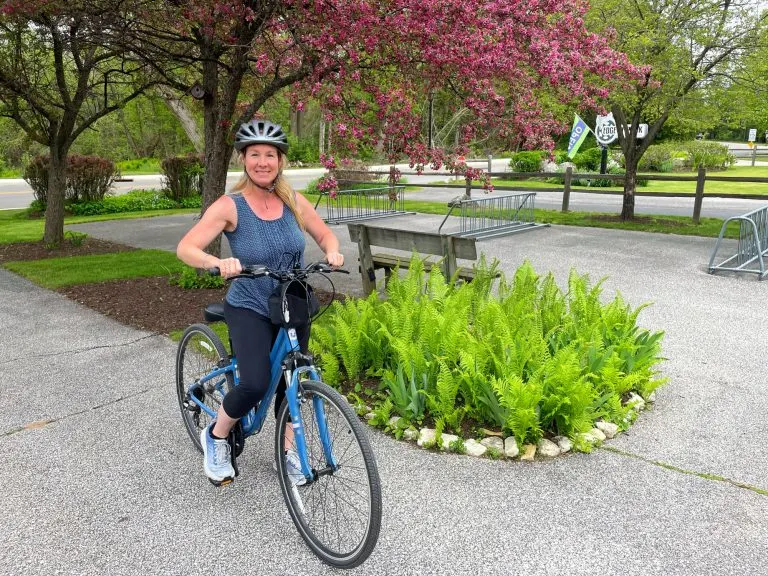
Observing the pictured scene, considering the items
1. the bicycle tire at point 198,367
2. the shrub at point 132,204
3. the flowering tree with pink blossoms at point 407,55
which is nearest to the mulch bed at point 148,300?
the flowering tree with pink blossoms at point 407,55

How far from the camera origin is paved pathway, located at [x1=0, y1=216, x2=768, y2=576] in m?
3.02

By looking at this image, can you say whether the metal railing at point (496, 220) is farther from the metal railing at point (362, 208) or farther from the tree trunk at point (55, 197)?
the tree trunk at point (55, 197)

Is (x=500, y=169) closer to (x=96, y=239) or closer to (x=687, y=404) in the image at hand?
(x=96, y=239)

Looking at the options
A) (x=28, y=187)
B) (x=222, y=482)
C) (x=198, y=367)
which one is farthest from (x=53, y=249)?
(x=28, y=187)

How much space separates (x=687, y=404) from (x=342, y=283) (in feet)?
17.0

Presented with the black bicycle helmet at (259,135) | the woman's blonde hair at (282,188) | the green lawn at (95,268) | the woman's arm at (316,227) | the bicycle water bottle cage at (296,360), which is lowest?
the green lawn at (95,268)

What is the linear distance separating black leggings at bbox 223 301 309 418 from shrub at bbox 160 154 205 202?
1798 cm

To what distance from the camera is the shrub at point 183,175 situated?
20.0m

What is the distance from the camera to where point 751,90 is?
12078 millimetres

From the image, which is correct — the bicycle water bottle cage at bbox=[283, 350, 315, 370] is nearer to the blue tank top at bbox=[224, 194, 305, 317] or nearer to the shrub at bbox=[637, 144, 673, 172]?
the blue tank top at bbox=[224, 194, 305, 317]

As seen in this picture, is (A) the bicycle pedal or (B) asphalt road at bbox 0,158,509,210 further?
(B) asphalt road at bbox 0,158,509,210

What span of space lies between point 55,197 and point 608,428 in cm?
1091

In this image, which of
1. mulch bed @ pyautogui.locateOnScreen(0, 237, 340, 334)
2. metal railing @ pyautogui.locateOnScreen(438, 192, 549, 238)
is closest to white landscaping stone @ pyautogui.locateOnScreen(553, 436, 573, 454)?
mulch bed @ pyautogui.locateOnScreen(0, 237, 340, 334)

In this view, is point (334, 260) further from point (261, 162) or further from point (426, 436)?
point (426, 436)
